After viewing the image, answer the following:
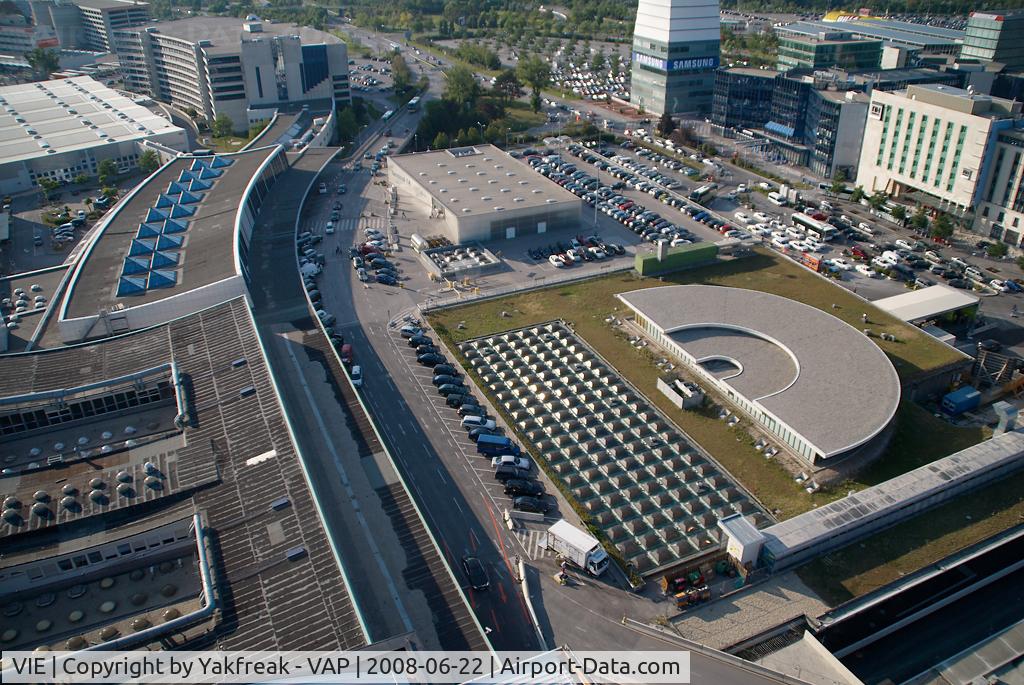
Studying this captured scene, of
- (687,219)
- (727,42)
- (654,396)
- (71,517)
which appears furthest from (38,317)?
(727,42)

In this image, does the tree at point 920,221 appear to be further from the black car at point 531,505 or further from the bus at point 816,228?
the black car at point 531,505

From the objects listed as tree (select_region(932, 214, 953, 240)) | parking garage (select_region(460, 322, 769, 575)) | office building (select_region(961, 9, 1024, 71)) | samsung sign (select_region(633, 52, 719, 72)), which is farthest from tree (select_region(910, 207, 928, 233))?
samsung sign (select_region(633, 52, 719, 72))

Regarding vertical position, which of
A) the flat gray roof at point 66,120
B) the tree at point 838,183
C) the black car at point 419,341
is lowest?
the black car at point 419,341

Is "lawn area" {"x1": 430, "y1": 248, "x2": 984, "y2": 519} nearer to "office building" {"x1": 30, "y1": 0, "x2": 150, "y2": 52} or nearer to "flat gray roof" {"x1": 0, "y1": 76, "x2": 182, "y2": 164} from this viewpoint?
"flat gray roof" {"x1": 0, "y1": 76, "x2": 182, "y2": 164}

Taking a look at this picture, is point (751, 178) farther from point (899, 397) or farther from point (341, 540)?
point (341, 540)

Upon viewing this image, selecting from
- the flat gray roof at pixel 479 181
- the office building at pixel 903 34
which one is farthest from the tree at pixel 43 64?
the office building at pixel 903 34

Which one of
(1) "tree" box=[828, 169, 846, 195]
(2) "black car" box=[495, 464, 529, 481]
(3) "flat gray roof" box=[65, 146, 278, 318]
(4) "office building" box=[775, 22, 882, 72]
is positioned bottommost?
(2) "black car" box=[495, 464, 529, 481]

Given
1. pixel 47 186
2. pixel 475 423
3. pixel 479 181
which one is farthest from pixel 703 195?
pixel 47 186
